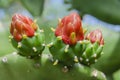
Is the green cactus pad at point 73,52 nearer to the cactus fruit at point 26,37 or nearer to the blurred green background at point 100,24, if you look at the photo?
the cactus fruit at point 26,37

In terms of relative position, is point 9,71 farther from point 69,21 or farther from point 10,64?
point 69,21

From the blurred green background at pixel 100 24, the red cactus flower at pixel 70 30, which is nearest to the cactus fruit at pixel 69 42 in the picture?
the red cactus flower at pixel 70 30

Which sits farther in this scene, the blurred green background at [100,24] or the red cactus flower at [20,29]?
the blurred green background at [100,24]

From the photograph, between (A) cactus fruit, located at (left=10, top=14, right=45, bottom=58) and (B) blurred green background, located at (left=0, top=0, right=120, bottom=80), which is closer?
(A) cactus fruit, located at (left=10, top=14, right=45, bottom=58)

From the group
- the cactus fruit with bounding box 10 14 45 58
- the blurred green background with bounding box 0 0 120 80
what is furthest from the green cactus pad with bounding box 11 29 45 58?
the blurred green background with bounding box 0 0 120 80

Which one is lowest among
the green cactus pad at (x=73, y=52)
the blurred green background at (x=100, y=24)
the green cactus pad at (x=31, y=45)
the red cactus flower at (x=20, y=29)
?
the blurred green background at (x=100, y=24)

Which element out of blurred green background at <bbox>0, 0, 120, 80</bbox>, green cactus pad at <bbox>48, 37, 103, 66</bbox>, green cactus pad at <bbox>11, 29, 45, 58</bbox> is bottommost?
blurred green background at <bbox>0, 0, 120, 80</bbox>

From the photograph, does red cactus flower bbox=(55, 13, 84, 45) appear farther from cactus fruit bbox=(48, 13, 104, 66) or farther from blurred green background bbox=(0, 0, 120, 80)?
blurred green background bbox=(0, 0, 120, 80)
